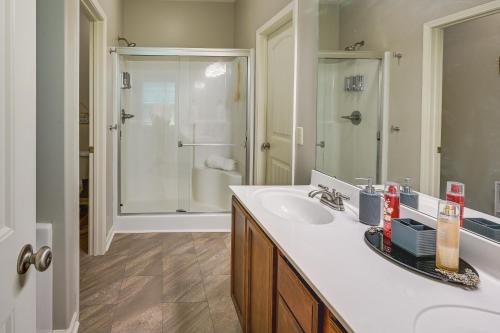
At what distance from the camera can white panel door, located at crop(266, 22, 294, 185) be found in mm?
3111

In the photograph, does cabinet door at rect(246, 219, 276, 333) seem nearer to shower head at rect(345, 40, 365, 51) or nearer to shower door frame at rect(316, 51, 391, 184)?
shower door frame at rect(316, 51, 391, 184)

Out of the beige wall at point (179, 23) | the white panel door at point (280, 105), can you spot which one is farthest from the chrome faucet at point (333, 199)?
the beige wall at point (179, 23)

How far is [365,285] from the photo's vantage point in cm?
93

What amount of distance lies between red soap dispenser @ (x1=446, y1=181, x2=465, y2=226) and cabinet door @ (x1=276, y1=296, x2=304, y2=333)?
1.99 feet

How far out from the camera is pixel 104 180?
10.7ft

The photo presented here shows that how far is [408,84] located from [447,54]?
225mm

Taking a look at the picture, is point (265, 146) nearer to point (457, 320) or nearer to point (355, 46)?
point (355, 46)

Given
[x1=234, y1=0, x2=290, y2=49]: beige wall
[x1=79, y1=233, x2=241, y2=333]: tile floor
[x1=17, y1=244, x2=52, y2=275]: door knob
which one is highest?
[x1=234, y1=0, x2=290, y2=49]: beige wall

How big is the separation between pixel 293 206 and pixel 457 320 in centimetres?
132

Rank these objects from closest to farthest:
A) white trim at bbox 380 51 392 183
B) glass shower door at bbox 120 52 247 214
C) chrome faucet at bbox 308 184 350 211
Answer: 1. white trim at bbox 380 51 392 183
2. chrome faucet at bbox 308 184 350 211
3. glass shower door at bbox 120 52 247 214

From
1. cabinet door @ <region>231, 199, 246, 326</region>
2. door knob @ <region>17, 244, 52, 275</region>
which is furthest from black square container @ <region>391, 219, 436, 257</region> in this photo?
door knob @ <region>17, 244, 52, 275</region>

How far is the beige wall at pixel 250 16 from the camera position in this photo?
3.26 meters

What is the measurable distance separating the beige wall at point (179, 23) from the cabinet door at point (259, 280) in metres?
3.79

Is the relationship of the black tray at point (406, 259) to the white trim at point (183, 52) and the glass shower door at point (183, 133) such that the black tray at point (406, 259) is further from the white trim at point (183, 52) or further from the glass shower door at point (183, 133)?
the white trim at point (183, 52)
